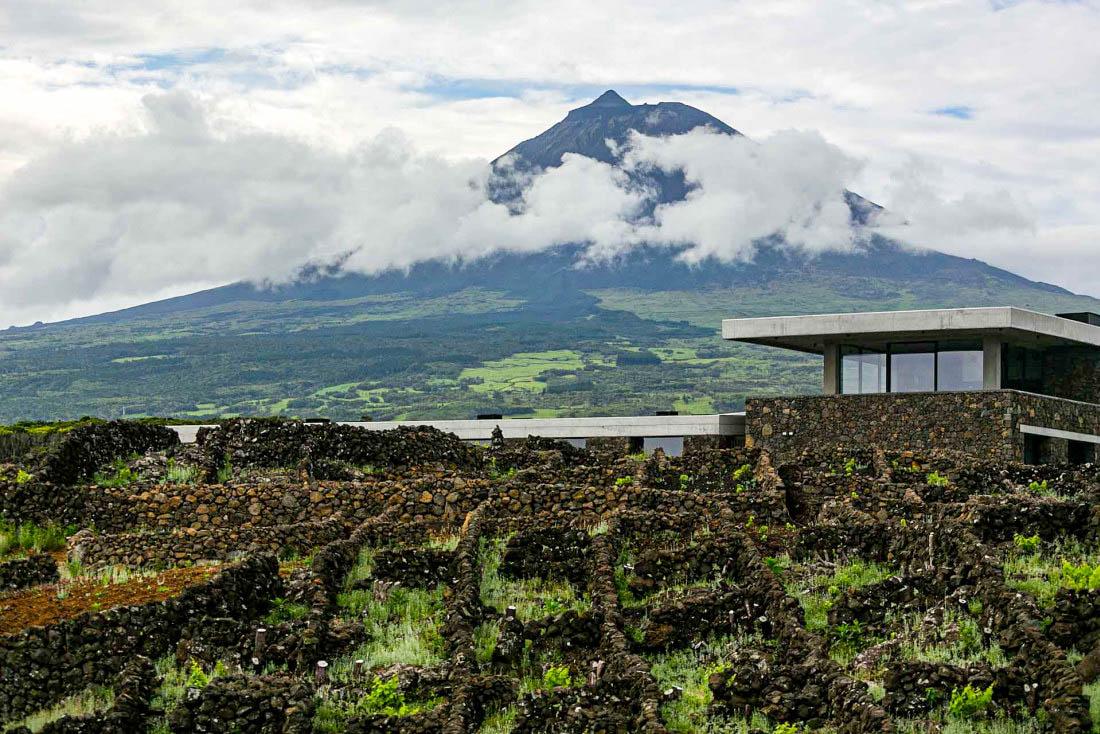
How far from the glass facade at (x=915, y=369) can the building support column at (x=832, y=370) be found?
0.18 m

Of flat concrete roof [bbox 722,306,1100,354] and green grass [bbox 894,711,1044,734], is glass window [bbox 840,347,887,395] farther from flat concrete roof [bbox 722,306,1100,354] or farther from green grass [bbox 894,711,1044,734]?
green grass [bbox 894,711,1044,734]

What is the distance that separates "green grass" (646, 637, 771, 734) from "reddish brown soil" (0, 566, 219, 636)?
8.36m

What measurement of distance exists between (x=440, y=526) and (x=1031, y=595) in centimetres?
1476

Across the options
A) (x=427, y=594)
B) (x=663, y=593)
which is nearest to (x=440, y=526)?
(x=427, y=594)

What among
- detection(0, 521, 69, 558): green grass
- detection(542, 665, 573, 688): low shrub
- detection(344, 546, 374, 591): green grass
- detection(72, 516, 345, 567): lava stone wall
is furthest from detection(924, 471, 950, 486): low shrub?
detection(0, 521, 69, 558): green grass

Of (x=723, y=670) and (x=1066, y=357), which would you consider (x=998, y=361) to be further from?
(x=723, y=670)

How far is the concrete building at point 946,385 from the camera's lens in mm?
45312

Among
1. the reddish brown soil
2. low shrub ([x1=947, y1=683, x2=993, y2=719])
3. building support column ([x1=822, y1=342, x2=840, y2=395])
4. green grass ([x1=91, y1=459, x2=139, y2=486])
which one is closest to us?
low shrub ([x1=947, y1=683, x2=993, y2=719])

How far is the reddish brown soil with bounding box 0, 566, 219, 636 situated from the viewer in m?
25.1

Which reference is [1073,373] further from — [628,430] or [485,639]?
[485,639]

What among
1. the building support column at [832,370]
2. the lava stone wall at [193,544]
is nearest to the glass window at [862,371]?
the building support column at [832,370]

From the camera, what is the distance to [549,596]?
27.6 meters

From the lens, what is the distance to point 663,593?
2689 cm

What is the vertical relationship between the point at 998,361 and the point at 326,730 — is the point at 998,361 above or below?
above
